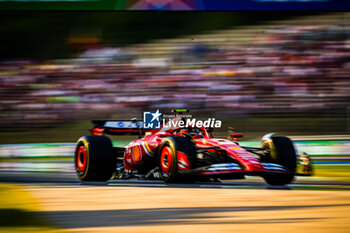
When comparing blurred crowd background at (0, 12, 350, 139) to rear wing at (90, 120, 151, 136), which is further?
blurred crowd background at (0, 12, 350, 139)

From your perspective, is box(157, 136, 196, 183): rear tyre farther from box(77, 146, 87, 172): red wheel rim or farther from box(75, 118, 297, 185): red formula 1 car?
box(77, 146, 87, 172): red wheel rim

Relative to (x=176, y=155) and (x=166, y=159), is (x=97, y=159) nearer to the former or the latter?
(x=166, y=159)

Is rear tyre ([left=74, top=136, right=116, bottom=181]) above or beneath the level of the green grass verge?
above

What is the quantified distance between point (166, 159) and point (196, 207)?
8.58ft

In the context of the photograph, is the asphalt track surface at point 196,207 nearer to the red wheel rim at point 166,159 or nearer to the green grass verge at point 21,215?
the green grass verge at point 21,215

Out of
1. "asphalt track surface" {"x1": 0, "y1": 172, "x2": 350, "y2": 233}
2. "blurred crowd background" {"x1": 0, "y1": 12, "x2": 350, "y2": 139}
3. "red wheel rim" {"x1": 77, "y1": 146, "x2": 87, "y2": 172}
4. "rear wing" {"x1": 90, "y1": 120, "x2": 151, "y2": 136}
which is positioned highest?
"blurred crowd background" {"x1": 0, "y1": 12, "x2": 350, "y2": 139}

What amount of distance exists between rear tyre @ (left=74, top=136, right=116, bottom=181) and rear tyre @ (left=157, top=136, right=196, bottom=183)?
1.39 m

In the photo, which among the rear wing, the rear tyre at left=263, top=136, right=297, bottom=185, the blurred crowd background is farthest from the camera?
the blurred crowd background

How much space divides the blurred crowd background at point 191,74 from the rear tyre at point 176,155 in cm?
720

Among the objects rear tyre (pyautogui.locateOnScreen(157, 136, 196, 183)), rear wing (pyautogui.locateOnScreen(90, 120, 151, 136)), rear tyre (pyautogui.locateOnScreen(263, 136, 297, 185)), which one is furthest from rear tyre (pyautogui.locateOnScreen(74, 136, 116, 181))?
rear tyre (pyautogui.locateOnScreen(263, 136, 297, 185))

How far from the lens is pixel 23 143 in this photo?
582 inches

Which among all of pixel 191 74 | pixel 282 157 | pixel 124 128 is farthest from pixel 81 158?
pixel 191 74

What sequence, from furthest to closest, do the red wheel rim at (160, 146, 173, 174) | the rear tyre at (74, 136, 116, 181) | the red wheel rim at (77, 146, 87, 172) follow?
the red wheel rim at (77, 146, 87, 172), the rear tyre at (74, 136, 116, 181), the red wheel rim at (160, 146, 173, 174)

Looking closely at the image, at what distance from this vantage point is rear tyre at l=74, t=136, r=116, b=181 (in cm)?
938
